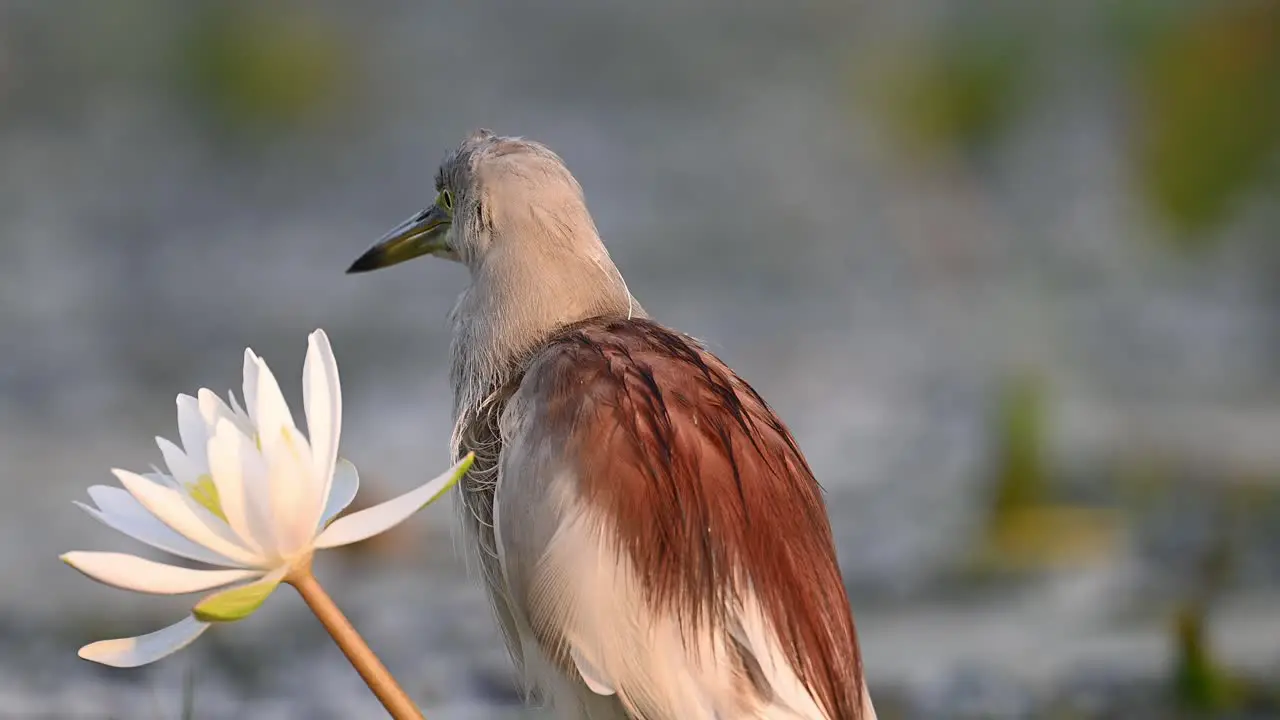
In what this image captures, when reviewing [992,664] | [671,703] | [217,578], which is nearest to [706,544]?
[671,703]

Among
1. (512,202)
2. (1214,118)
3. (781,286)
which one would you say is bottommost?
(512,202)

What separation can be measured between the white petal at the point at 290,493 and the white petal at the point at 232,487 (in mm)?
22

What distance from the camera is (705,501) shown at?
185 cm

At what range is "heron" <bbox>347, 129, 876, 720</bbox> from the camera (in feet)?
5.95

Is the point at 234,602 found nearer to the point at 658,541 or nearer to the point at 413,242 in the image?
the point at 658,541

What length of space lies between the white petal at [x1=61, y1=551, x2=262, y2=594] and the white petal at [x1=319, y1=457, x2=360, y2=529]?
0.33ft

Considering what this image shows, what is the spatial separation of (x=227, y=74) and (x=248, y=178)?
0.39m

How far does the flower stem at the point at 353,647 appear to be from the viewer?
1361mm

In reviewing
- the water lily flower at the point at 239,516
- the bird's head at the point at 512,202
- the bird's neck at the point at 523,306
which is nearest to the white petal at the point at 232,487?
the water lily flower at the point at 239,516

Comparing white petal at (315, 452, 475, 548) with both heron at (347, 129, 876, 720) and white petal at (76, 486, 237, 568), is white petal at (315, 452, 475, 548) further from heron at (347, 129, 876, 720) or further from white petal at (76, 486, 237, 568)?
heron at (347, 129, 876, 720)

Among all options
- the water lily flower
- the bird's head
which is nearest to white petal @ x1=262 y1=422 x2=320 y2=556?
the water lily flower

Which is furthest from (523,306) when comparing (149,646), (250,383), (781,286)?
(781,286)

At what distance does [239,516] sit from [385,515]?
0.12 m

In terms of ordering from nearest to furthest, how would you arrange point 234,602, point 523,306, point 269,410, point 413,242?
point 234,602
point 269,410
point 523,306
point 413,242
